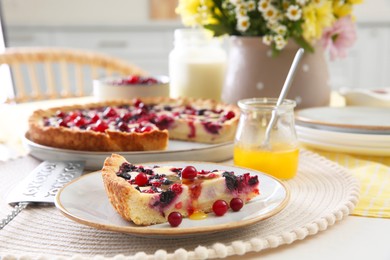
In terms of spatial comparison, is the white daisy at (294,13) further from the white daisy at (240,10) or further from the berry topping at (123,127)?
the berry topping at (123,127)

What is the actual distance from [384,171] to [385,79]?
3664mm

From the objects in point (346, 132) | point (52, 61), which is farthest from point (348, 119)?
point (52, 61)

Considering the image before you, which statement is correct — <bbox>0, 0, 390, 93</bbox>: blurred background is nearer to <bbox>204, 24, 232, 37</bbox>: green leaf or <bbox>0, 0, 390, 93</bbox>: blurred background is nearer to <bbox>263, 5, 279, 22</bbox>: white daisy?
<bbox>204, 24, 232, 37</bbox>: green leaf

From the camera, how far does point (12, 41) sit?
4.67 metres

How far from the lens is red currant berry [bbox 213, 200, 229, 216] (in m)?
0.93

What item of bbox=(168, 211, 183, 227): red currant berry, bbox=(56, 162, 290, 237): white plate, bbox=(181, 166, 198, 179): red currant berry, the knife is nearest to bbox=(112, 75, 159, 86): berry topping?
the knife

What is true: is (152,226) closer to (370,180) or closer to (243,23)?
(370,180)

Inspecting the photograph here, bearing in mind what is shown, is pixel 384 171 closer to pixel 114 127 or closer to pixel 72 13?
pixel 114 127

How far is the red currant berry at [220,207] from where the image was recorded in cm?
93

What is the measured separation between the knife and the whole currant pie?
0.12 metres

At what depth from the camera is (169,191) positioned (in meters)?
0.93

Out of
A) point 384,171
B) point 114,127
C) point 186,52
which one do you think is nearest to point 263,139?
point 384,171

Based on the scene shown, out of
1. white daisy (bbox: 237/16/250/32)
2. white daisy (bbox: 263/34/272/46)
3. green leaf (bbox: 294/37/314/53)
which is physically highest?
white daisy (bbox: 237/16/250/32)

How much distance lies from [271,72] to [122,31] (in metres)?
3.13
